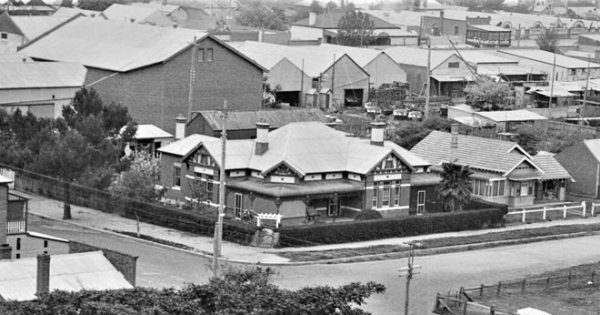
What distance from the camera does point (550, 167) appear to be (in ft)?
234

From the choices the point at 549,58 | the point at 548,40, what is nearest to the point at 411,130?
the point at 549,58

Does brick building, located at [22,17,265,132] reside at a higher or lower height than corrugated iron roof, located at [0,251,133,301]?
higher

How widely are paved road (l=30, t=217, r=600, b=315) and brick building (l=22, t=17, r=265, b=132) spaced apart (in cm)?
2424

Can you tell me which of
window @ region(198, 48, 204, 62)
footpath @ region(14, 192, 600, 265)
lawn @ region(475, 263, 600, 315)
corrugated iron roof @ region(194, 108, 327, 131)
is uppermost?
window @ region(198, 48, 204, 62)

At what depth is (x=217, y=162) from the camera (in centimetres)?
6047

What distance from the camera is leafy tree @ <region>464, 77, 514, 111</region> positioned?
100 meters

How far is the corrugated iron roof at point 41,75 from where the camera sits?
261ft

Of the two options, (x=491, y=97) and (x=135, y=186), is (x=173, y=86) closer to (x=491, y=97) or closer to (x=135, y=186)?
(x=135, y=186)

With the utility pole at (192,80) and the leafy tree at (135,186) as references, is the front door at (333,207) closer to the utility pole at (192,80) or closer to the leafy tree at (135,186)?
the leafy tree at (135,186)

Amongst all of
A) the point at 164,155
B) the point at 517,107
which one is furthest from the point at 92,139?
the point at 517,107

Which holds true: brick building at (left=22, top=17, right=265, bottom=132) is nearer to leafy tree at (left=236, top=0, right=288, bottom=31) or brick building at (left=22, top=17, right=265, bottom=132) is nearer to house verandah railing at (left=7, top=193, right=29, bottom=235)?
house verandah railing at (left=7, top=193, right=29, bottom=235)

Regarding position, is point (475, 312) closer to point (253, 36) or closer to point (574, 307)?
point (574, 307)

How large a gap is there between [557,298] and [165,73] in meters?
38.3

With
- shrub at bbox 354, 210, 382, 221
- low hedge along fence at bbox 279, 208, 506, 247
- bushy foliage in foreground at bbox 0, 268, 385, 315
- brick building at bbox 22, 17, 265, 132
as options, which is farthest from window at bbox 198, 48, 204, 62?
bushy foliage in foreground at bbox 0, 268, 385, 315
